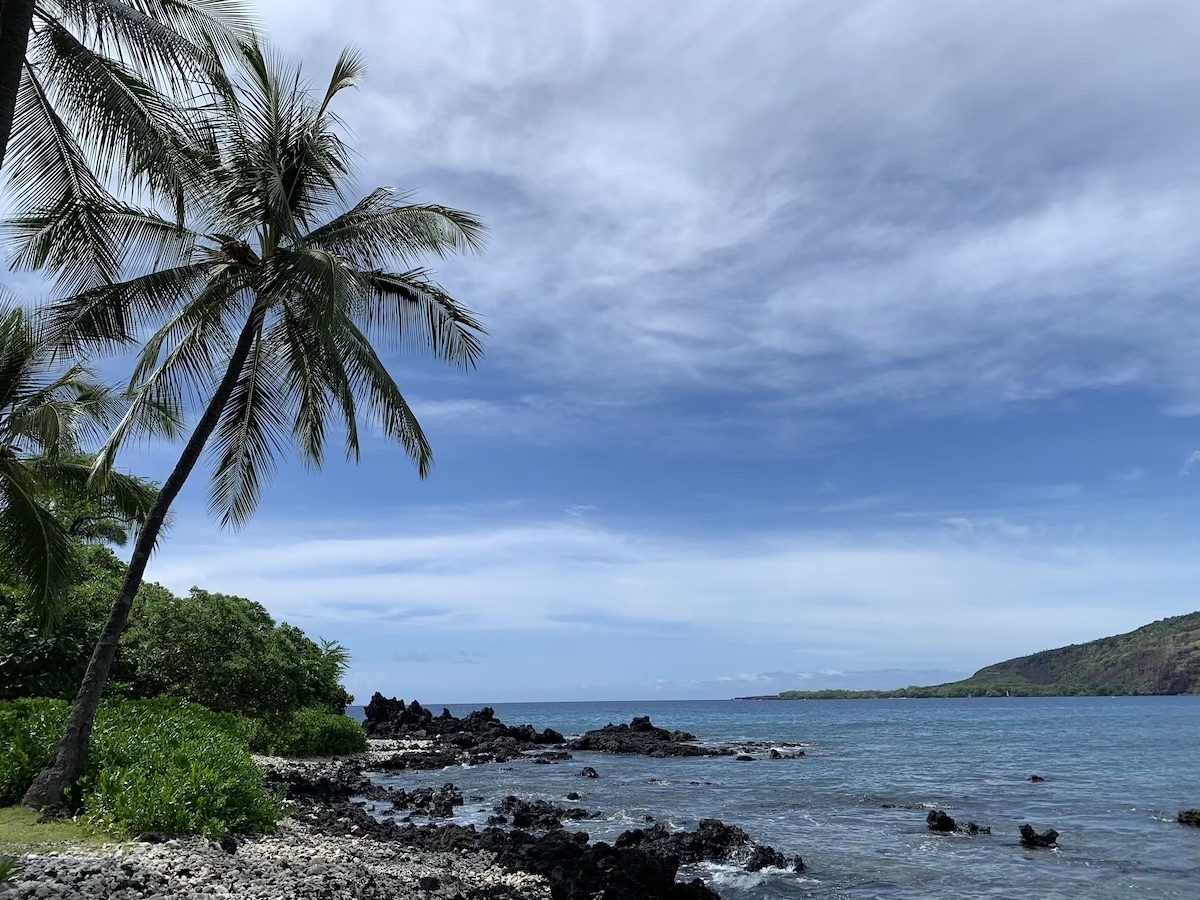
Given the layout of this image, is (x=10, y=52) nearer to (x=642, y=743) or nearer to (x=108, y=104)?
(x=108, y=104)

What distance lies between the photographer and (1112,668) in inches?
5595

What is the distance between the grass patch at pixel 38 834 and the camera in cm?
930

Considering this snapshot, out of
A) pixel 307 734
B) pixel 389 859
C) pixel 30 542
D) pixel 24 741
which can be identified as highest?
pixel 30 542

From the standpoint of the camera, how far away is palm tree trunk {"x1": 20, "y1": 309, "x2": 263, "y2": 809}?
36.3 ft

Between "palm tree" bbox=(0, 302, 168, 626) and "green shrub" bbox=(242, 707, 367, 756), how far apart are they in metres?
9.26

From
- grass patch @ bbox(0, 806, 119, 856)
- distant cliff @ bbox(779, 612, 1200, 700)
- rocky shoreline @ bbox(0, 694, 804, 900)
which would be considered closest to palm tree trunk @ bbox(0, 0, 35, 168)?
rocky shoreline @ bbox(0, 694, 804, 900)

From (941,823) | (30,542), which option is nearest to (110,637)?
(30,542)

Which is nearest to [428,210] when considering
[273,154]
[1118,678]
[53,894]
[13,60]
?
[273,154]

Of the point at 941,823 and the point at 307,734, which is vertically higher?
the point at 307,734

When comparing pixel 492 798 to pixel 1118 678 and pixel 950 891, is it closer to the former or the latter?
pixel 950 891

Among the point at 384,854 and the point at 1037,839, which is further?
the point at 1037,839

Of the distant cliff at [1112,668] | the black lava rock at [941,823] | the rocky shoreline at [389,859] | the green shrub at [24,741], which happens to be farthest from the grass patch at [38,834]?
the distant cliff at [1112,668]

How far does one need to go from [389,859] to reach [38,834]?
458 centimetres

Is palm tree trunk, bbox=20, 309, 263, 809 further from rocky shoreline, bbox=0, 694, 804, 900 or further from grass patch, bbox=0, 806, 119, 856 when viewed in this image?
rocky shoreline, bbox=0, 694, 804, 900
